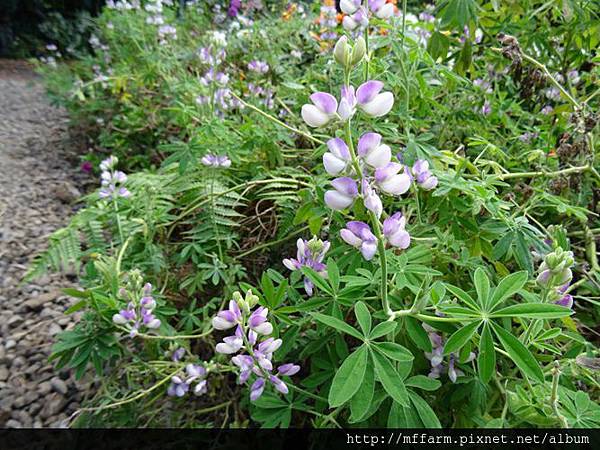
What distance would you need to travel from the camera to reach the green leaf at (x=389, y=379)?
69 cm

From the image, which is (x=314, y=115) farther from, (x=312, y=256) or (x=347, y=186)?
(x=312, y=256)

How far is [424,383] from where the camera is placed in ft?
2.77

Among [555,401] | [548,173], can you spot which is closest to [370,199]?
[555,401]

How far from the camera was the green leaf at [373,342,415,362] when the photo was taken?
2.37 feet

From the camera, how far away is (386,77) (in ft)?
4.20

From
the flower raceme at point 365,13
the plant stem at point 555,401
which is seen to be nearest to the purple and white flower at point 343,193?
the plant stem at point 555,401

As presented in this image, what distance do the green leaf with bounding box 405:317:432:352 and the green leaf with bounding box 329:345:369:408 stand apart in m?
0.14

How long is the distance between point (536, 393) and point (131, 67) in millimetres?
3272

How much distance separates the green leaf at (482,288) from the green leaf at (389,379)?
19cm

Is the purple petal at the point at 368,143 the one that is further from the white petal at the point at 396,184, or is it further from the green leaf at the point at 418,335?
the green leaf at the point at 418,335

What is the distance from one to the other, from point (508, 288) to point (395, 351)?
22cm

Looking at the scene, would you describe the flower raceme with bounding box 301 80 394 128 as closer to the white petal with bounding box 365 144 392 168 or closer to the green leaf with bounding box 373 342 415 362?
the white petal with bounding box 365 144 392 168

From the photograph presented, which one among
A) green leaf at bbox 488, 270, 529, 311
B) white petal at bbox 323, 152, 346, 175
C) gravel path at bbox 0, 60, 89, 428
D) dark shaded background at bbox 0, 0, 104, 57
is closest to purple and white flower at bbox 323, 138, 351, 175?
white petal at bbox 323, 152, 346, 175

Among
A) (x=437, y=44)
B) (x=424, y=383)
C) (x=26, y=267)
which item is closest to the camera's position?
(x=424, y=383)
